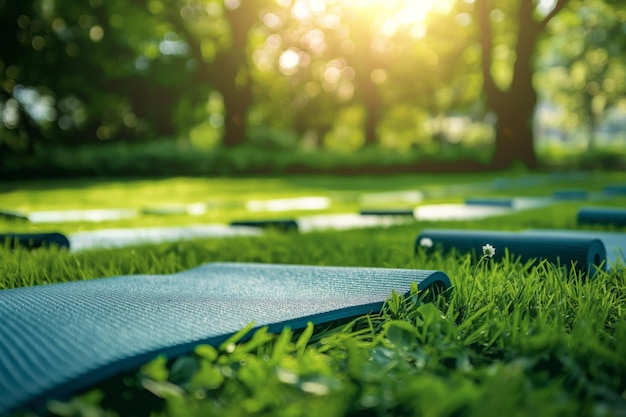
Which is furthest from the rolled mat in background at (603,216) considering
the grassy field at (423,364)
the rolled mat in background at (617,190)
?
the rolled mat in background at (617,190)

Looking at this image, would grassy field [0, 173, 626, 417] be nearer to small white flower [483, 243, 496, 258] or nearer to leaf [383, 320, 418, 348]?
leaf [383, 320, 418, 348]

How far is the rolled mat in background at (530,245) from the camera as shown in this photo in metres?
3.82

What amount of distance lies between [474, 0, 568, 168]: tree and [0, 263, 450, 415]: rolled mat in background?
20538 millimetres

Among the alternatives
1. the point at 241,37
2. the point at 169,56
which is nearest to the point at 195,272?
the point at 241,37

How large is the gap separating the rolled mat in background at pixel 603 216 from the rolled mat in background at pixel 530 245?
2.82m

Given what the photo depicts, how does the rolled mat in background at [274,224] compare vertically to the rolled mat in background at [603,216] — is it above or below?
above

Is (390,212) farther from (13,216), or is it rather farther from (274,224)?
(13,216)

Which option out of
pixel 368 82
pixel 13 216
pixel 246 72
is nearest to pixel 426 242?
pixel 13 216

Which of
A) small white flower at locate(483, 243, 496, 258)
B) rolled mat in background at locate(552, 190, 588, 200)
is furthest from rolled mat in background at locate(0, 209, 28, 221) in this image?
rolled mat in background at locate(552, 190, 588, 200)

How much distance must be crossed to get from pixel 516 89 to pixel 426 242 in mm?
19963

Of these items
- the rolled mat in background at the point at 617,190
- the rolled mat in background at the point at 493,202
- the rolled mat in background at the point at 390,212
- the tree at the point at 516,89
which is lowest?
the rolled mat in background at the point at 617,190

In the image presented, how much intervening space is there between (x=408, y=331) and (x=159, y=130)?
32101 millimetres

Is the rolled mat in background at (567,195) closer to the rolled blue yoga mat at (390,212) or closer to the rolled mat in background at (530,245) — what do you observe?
the rolled blue yoga mat at (390,212)

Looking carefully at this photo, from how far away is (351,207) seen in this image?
10828 mm
